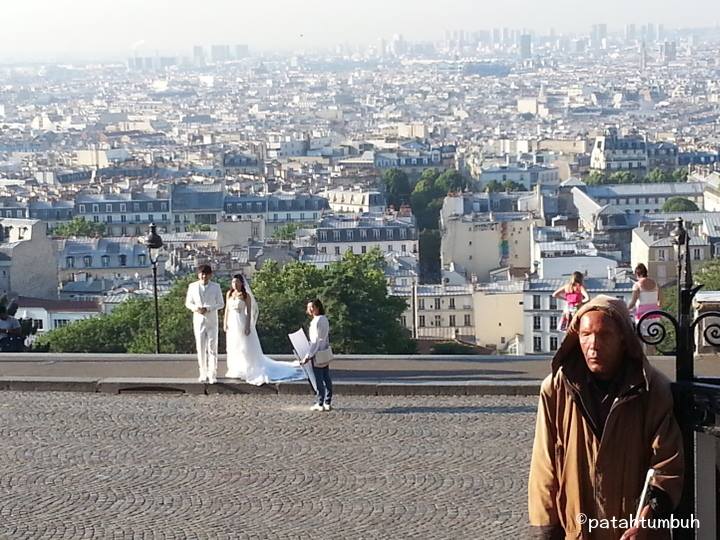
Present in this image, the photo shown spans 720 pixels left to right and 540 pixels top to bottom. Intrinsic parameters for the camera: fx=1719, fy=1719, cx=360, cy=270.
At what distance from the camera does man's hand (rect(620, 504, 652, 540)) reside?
4.88 metres

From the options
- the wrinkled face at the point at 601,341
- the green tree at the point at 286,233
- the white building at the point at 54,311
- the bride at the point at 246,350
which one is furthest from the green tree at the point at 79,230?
the wrinkled face at the point at 601,341

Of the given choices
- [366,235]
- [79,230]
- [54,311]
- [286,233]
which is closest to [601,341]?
[54,311]

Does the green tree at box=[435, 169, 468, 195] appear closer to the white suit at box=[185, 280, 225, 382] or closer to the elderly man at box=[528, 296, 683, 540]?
the white suit at box=[185, 280, 225, 382]

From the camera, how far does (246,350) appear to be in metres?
12.2

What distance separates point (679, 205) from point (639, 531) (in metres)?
78.6

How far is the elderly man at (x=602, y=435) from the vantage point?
4.90 meters

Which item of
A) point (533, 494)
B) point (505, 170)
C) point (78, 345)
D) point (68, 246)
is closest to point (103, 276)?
point (68, 246)

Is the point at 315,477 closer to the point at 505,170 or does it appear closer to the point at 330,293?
the point at 330,293

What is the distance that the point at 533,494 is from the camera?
503 centimetres

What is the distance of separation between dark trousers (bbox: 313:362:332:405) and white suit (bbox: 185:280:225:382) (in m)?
1.13

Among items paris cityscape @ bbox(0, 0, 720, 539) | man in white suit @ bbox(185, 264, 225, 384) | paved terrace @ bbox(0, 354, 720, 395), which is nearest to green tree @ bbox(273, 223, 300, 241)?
paris cityscape @ bbox(0, 0, 720, 539)

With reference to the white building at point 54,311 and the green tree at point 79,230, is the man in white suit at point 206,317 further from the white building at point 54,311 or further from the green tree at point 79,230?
the green tree at point 79,230

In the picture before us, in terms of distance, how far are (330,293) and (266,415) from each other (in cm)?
1763

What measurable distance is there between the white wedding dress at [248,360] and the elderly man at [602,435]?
23.2 ft
